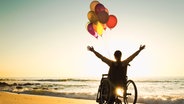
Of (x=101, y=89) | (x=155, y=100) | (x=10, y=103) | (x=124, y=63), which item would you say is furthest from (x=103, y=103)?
(x=155, y=100)

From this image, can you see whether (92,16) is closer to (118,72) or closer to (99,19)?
(99,19)

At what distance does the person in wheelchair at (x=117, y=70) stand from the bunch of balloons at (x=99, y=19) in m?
1.25

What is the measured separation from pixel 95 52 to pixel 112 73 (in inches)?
30.1

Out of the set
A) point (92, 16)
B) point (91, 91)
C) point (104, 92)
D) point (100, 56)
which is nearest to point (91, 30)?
point (92, 16)

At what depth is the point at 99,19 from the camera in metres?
9.77

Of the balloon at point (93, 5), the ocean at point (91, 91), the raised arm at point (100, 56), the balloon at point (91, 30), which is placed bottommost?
the ocean at point (91, 91)

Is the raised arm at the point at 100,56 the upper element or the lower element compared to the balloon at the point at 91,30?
lower

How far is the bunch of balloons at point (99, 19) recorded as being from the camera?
9.75 m

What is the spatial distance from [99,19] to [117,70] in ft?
5.98

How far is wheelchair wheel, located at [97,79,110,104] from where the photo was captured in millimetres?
8695

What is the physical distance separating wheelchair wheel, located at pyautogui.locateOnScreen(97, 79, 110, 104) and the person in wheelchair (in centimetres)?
13

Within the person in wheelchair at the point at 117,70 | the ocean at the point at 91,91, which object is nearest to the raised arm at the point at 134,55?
the person in wheelchair at the point at 117,70

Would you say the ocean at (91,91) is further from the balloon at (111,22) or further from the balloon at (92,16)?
the balloon at (92,16)

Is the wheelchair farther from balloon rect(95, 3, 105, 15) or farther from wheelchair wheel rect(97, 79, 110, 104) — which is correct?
balloon rect(95, 3, 105, 15)
